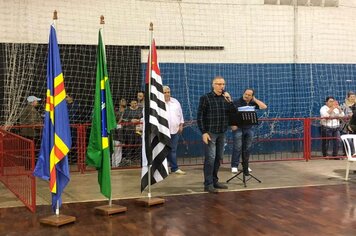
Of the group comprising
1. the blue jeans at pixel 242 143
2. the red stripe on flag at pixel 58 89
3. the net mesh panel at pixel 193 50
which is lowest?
the blue jeans at pixel 242 143

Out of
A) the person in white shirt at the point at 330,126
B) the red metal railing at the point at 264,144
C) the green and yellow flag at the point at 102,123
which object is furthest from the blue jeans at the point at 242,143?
the person in white shirt at the point at 330,126

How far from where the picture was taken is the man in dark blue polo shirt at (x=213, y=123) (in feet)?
24.3

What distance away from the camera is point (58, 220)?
5809 millimetres

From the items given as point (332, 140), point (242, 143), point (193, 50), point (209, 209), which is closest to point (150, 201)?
point (209, 209)

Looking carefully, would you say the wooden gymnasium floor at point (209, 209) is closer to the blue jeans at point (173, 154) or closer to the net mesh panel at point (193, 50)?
the blue jeans at point (173, 154)

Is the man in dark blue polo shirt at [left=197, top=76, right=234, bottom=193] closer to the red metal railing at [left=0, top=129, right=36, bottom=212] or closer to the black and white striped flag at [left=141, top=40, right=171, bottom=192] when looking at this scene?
the black and white striped flag at [left=141, top=40, right=171, bottom=192]

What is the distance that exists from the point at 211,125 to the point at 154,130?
1.02 meters

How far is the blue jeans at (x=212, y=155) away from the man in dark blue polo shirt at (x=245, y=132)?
24.9 inches

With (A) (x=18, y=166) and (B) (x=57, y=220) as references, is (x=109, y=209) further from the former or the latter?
(A) (x=18, y=166)

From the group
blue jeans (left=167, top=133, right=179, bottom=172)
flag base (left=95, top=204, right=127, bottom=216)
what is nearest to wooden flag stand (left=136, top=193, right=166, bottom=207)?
flag base (left=95, top=204, right=127, bottom=216)

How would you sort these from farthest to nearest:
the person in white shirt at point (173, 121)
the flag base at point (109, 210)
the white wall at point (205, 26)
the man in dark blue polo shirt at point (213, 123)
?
1. the white wall at point (205, 26)
2. the person in white shirt at point (173, 121)
3. the man in dark blue polo shirt at point (213, 123)
4. the flag base at point (109, 210)

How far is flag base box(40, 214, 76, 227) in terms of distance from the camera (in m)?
5.75

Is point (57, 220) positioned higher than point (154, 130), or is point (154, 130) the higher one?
point (154, 130)

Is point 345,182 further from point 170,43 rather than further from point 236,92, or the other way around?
point 170,43
